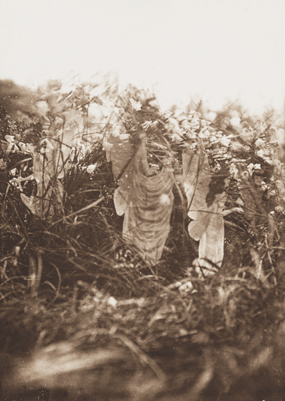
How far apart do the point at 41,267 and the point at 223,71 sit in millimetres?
1341

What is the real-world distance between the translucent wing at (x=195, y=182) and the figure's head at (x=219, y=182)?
0.03m

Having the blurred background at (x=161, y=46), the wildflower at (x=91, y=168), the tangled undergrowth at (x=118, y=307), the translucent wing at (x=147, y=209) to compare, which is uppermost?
the blurred background at (x=161, y=46)

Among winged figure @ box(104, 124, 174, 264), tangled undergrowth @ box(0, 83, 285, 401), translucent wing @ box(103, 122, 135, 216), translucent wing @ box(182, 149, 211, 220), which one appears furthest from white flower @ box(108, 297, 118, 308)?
translucent wing @ box(182, 149, 211, 220)

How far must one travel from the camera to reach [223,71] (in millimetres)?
1698

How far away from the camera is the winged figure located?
1610 mm

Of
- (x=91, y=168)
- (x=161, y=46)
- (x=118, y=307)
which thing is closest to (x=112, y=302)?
(x=118, y=307)

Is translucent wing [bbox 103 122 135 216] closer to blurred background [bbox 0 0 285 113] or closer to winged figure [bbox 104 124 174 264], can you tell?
winged figure [bbox 104 124 174 264]

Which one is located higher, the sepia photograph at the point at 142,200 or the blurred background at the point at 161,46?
the blurred background at the point at 161,46

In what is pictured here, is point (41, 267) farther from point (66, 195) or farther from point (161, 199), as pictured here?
point (161, 199)

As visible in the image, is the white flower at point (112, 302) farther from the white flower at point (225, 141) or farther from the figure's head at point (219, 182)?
the white flower at point (225, 141)

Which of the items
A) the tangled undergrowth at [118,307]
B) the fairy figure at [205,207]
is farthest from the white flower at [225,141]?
the fairy figure at [205,207]

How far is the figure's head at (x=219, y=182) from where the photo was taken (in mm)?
1688

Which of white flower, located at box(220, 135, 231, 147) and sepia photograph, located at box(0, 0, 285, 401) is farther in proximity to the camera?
white flower, located at box(220, 135, 231, 147)

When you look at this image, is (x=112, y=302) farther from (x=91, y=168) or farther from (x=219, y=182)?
(x=219, y=182)
